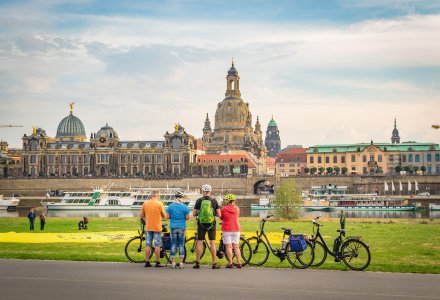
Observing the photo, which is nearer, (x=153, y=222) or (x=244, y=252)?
(x=153, y=222)

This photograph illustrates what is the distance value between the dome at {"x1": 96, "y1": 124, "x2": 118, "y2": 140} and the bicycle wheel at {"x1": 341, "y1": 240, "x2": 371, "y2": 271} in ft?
408

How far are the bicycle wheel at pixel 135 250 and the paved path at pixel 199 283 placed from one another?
32.9 inches

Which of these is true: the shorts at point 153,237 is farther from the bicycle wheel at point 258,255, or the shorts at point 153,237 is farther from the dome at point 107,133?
the dome at point 107,133

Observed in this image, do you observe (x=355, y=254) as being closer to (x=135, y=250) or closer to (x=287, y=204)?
(x=135, y=250)

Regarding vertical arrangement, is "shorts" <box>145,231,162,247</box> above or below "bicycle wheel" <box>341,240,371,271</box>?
above

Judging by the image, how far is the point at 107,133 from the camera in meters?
138

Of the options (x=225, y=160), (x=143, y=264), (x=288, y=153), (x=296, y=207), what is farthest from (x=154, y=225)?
(x=288, y=153)

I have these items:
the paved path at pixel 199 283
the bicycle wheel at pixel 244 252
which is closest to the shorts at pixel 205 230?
the paved path at pixel 199 283

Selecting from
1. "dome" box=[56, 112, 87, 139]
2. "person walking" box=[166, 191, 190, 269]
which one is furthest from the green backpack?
"dome" box=[56, 112, 87, 139]

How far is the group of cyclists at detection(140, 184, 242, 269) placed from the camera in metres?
14.9

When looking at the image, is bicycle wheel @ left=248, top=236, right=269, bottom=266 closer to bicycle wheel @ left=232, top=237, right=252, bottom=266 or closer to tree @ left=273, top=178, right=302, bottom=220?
bicycle wheel @ left=232, top=237, right=252, bottom=266

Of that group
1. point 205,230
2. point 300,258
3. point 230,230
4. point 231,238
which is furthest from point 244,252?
point 300,258

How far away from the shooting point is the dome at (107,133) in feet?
449

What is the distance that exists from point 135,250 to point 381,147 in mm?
120619
